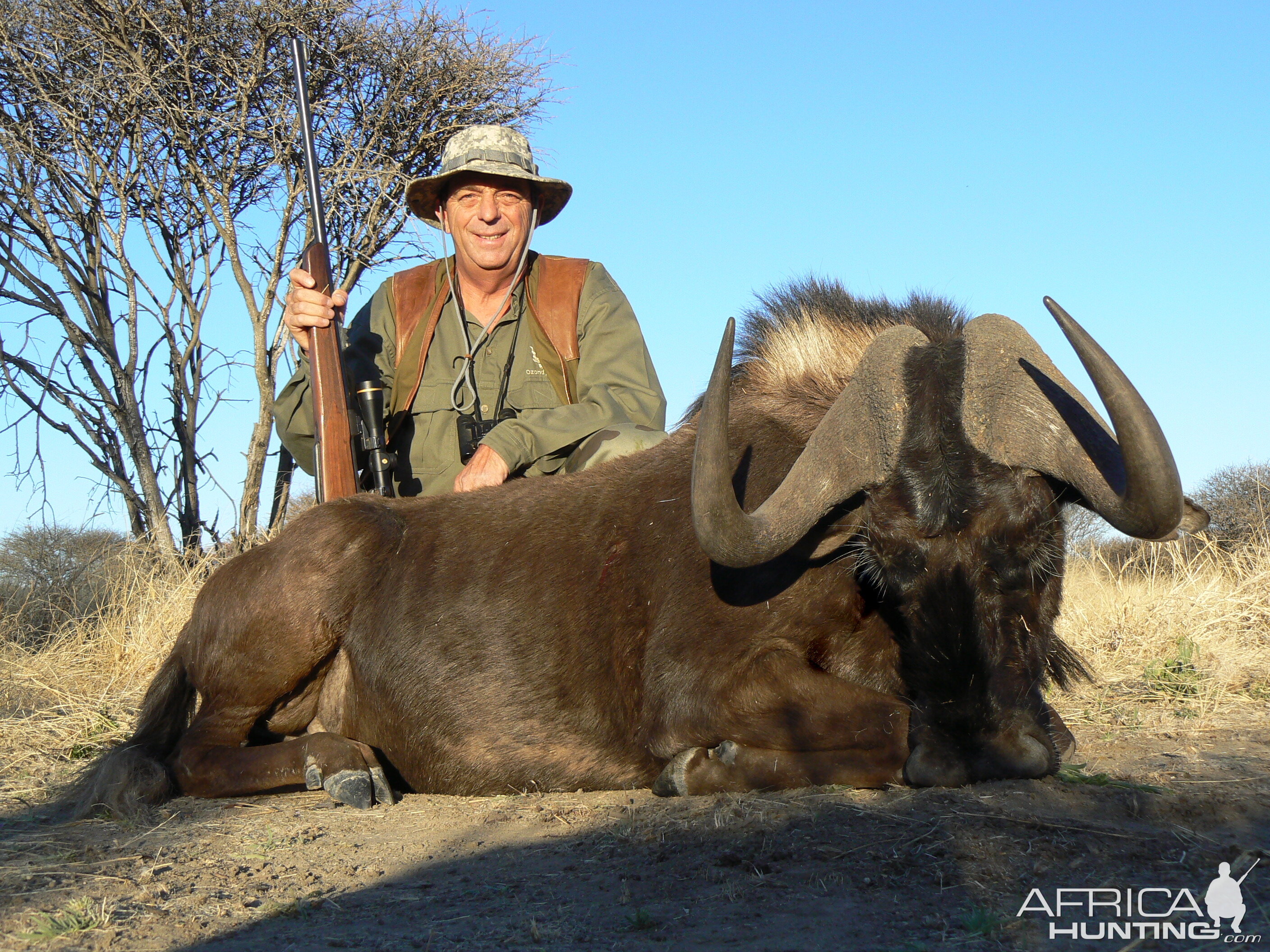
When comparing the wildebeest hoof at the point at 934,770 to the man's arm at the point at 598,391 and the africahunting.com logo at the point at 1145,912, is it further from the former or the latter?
the man's arm at the point at 598,391

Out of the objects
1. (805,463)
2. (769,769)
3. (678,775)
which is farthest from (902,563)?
(678,775)

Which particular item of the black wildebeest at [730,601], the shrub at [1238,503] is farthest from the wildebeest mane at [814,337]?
the shrub at [1238,503]

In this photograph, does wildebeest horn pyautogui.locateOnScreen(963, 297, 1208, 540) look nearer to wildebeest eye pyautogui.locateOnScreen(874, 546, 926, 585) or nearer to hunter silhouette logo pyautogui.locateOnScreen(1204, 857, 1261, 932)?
wildebeest eye pyautogui.locateOnScreen(874, 546, 926, 585)

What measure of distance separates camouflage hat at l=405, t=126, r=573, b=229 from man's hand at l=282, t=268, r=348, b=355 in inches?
36.1

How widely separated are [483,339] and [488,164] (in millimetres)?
931

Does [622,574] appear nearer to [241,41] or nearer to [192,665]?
[192,665]

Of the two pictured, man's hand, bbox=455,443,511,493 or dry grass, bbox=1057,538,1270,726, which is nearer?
dry grass, bbox=1057,538,1270,726

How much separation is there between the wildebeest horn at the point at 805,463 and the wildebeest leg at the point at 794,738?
18.2 inches

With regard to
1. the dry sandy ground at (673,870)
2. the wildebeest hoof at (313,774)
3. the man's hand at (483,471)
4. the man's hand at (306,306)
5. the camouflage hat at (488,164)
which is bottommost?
the dry sandy ground at (673,870)

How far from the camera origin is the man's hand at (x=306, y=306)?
5297 mm

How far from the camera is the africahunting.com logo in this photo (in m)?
2.16

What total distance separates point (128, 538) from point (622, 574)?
284 inches

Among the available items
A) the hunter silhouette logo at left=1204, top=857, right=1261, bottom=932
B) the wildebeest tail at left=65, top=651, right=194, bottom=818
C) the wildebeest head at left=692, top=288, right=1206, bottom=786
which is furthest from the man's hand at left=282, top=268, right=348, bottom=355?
the hunter silhouette logo at left=1204, top=857, right=1261, bottom=932

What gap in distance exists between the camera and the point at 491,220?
5.95 meters
